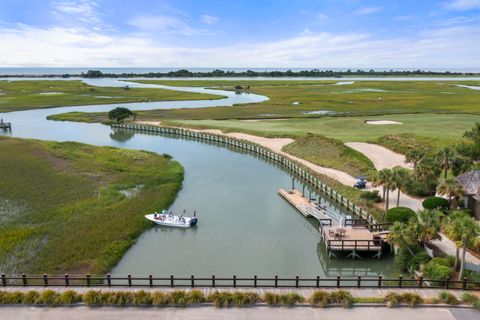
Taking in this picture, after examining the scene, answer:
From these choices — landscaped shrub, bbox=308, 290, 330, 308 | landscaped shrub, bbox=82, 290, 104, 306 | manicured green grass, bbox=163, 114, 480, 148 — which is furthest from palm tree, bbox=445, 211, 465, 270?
manicured green grass, bbox=163, 114, 480, 148

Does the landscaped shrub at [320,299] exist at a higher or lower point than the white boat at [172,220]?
higher

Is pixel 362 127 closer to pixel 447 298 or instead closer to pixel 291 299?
pixel 447 298

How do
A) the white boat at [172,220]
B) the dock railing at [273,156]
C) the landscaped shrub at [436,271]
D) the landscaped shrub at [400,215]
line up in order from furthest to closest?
the dock railing at [273,156], the white boat at [172,220], the landscaped shrub at [400,215], the landscaped shrub at [436,271]

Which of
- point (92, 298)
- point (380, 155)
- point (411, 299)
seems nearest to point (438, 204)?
point (411, 299)

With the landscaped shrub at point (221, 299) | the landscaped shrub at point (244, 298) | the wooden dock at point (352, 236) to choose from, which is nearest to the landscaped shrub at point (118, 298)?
the landscaped shrub at point (221, 299)

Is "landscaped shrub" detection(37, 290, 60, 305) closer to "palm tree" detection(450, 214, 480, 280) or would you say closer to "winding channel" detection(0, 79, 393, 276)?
"winding channel" detection(0, 79, 393, 276)

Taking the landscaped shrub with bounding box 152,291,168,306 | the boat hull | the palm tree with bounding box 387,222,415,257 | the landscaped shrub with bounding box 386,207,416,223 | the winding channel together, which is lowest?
the winding channel

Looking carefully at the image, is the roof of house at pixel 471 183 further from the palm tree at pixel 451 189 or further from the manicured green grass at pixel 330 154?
the manicured green grass at pixel 330 154
